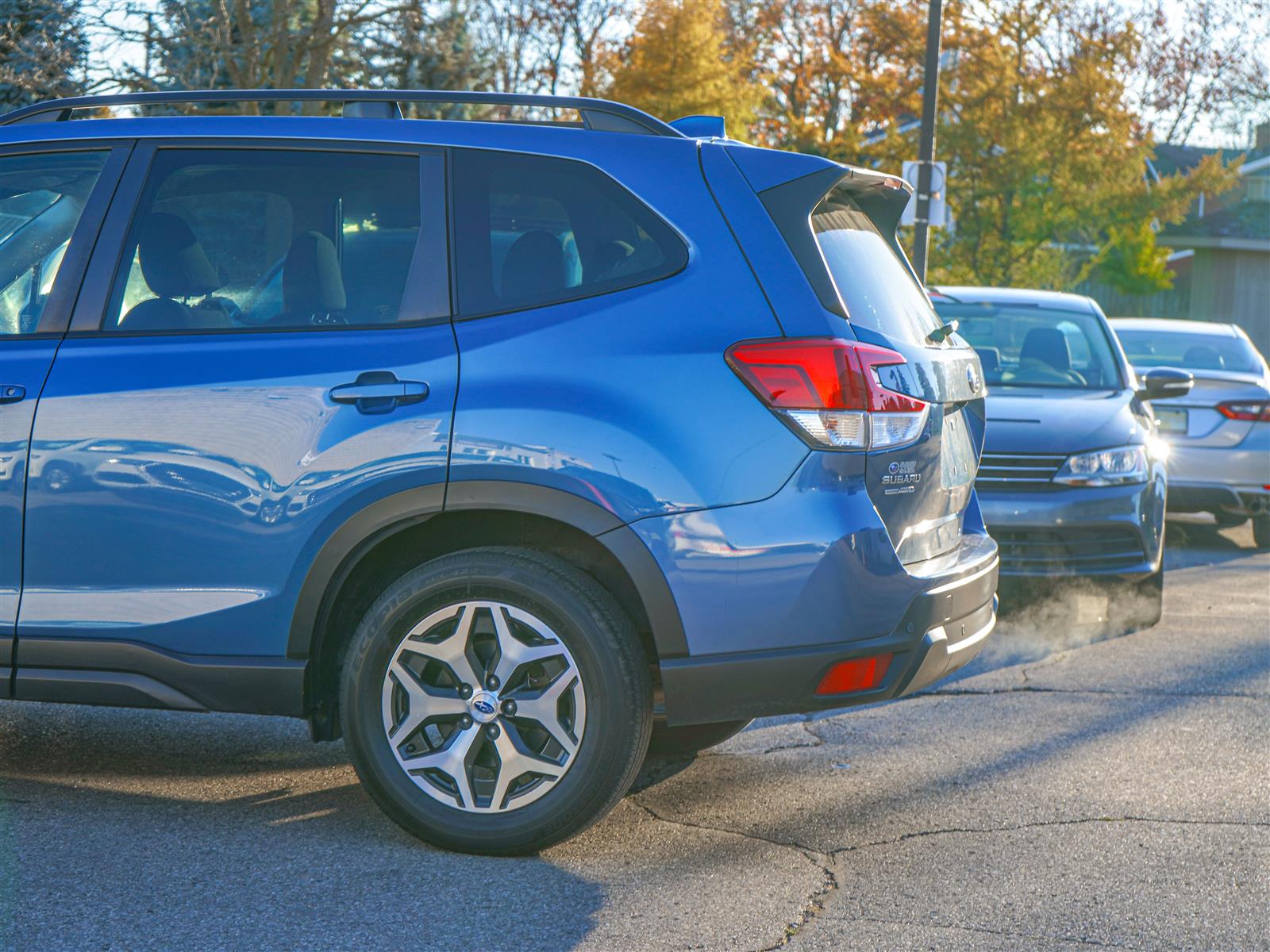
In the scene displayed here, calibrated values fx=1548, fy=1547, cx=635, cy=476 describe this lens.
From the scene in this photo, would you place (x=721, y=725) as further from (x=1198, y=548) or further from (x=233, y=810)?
(x=1198, y=548)

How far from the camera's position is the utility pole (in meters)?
17.9

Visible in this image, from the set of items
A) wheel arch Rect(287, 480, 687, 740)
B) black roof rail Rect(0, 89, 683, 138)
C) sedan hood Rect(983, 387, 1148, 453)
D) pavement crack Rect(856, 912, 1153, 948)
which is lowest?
pavement crack Rect(856, 912, 1153, 948)

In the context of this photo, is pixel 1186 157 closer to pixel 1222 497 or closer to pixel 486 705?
pixel 1222 497

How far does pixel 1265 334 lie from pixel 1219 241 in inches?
136

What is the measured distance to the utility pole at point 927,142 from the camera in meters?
17.9

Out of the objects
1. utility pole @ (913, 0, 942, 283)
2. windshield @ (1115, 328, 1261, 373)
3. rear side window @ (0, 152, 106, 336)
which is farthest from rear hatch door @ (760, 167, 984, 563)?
utility pole @ (913, 0, 942, 283)

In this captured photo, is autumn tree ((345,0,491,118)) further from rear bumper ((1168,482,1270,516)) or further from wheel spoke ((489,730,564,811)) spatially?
Answer: wheel spoke ((489,730,564,811))

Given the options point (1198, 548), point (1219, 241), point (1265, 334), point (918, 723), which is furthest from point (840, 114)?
point (918, 723)

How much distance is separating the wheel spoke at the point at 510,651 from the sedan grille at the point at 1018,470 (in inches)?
161

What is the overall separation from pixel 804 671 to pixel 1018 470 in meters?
4.09

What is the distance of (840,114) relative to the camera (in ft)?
140

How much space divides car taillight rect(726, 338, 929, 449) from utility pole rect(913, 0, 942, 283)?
538 inches

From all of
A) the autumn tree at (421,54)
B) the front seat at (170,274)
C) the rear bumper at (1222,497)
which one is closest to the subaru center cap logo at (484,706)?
the front seat at (170,274)

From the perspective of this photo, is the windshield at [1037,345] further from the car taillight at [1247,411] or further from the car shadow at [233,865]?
the car shadow at [233,865]
